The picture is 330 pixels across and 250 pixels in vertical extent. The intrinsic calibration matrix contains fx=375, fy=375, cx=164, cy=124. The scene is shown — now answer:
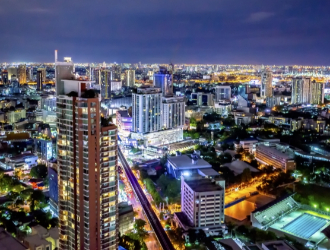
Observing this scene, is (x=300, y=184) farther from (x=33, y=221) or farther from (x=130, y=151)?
(x=33, y=221)

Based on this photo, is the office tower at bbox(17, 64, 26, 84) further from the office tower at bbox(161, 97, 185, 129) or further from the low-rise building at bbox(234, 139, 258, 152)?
the low-rise building at bbox(234, 139, 258, 152)

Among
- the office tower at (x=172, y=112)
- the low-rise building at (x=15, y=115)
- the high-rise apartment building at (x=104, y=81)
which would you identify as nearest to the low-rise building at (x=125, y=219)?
the office tower at (x=172, y=112)

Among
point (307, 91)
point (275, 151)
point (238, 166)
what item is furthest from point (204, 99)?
point (238, 166)

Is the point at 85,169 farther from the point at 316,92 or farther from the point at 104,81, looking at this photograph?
the point at 316,92

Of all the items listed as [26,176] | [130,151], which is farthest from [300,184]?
[26,176]

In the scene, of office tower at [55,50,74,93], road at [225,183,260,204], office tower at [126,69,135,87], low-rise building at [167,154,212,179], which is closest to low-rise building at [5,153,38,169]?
low-rise building at [167,154,212,179]
